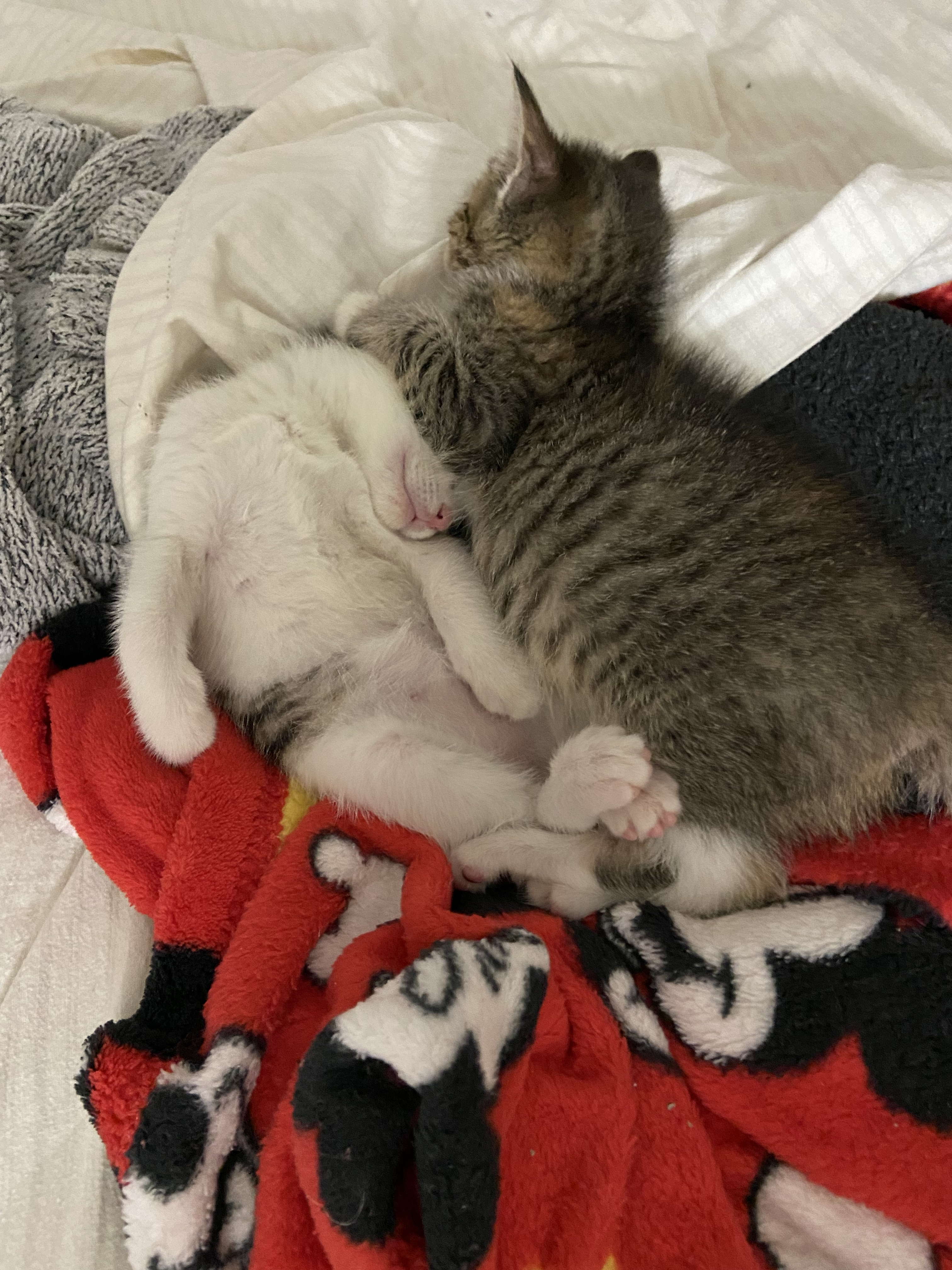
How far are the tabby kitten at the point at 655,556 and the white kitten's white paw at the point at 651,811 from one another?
22mm

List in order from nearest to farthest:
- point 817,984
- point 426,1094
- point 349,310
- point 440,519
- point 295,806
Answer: point 426,1094 → point 817,984 → point 295,806 → point 440,519 → point 349,310

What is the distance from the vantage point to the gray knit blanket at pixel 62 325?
1200mm

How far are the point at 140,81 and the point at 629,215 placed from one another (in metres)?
1.15

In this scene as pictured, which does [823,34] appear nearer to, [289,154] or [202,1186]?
[289,154]

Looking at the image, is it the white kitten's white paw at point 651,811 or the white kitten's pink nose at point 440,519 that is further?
the white kitten's pink nose at point 440,519

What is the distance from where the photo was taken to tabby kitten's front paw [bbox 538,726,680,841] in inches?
37.8

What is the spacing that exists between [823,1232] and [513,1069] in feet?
1.17

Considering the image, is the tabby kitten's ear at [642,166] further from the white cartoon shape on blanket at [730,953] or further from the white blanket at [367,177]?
the white cartoon shape on blanket at [730,953]

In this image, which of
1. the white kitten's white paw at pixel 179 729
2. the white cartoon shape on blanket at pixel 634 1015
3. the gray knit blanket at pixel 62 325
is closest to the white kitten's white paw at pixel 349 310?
the gray knit blanket at pixel 62 325

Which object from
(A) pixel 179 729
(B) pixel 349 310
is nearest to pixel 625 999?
(A) pixel 179 729

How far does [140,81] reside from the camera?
169 centimetres

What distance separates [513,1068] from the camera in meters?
0.77

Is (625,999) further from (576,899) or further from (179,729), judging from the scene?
(179,729)

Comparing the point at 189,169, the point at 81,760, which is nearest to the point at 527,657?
the point at 81,760
